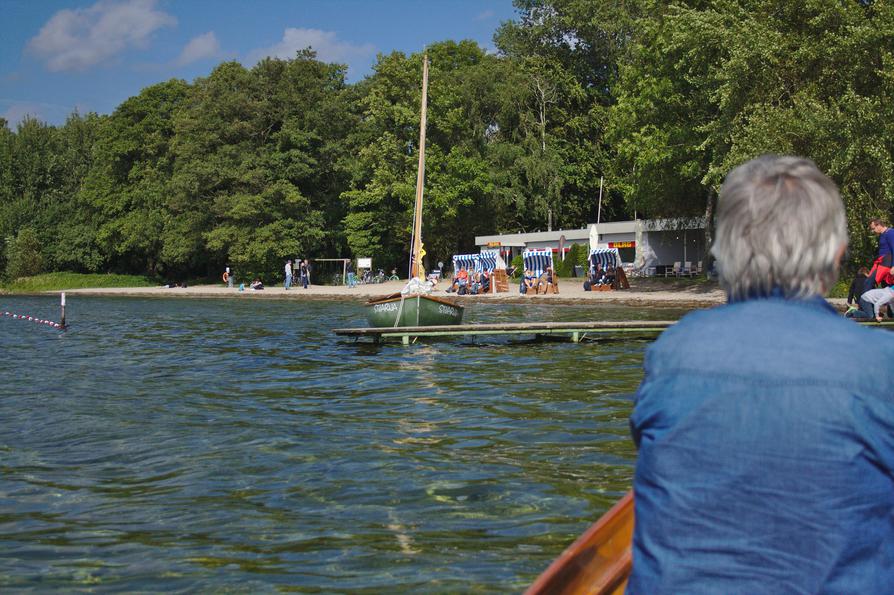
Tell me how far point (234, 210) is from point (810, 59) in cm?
4092

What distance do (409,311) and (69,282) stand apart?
59633mm

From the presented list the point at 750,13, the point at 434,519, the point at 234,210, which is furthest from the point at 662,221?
the point at 434,519

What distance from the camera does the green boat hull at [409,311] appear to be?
22844 millimetres

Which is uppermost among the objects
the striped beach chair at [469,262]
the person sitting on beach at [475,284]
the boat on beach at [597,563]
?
the striped beach chair at [469,262]

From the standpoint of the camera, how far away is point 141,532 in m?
6.93

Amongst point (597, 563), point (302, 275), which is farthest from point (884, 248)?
point (302, 275)

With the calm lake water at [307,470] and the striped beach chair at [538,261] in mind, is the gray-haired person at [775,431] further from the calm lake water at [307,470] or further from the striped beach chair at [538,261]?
the striped beach chair at [538,261]

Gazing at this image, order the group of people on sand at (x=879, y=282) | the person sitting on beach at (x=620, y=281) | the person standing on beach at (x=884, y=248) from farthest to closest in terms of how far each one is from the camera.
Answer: the person sitting on beach at (x=620, y=281)
the group of people on sand at (x=879, y=282)
the person standing on beach at (x=884, y=248)

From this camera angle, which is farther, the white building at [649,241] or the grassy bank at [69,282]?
the grassy bank at [69,282]

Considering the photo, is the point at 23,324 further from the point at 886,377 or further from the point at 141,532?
the point at 886,377

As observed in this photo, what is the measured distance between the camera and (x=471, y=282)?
1763 inches

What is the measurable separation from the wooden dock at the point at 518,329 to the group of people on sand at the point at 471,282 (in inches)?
900

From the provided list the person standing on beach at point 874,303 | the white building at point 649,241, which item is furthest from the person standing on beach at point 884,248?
the white building at point 649,241

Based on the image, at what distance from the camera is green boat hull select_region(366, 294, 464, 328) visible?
2284cm
